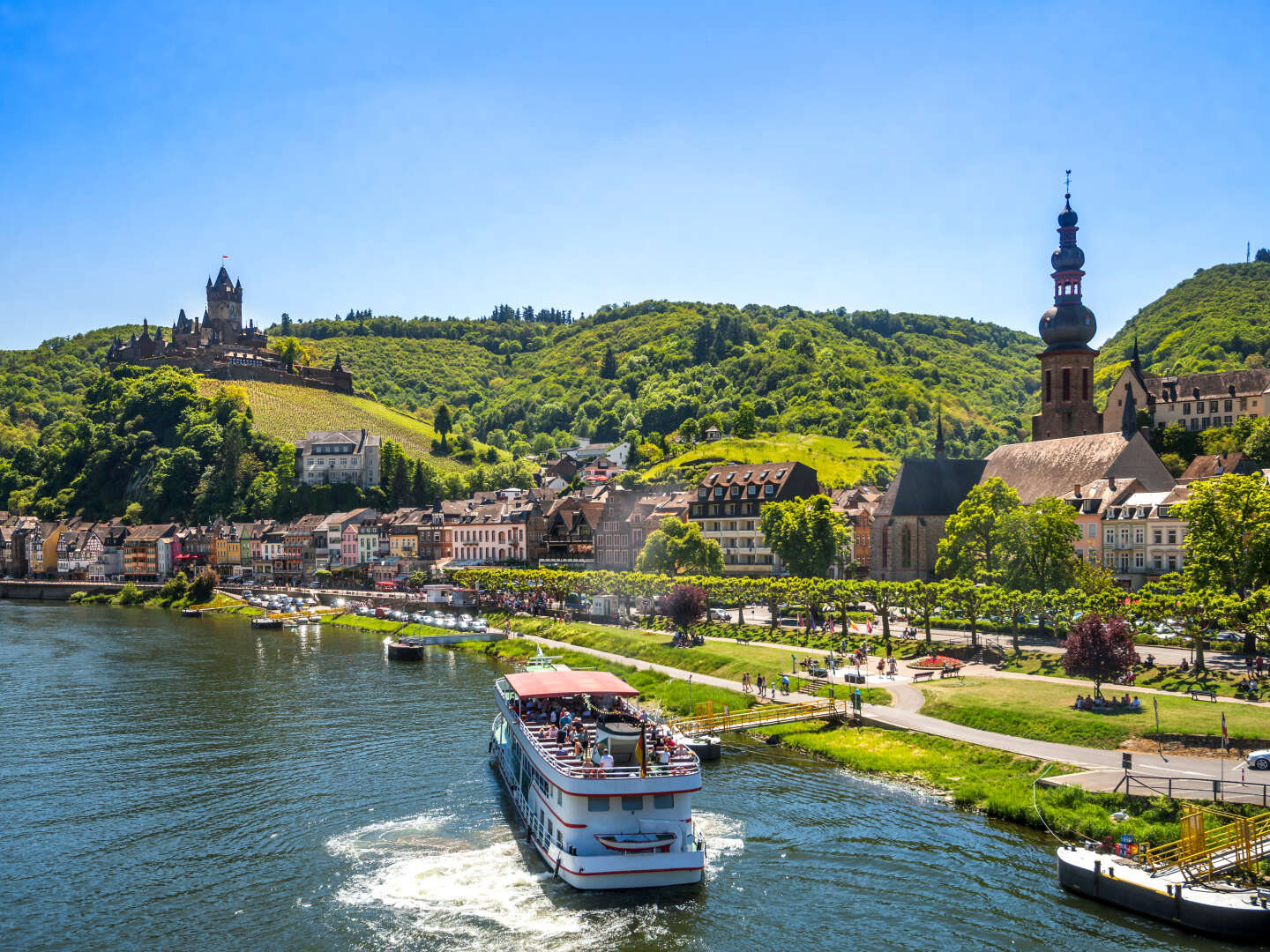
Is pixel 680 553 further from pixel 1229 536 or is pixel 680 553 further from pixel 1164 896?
pixel 1164 896

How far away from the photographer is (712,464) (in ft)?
606

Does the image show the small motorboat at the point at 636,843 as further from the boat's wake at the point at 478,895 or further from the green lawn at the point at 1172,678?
the green lawn at the point at 1172,678

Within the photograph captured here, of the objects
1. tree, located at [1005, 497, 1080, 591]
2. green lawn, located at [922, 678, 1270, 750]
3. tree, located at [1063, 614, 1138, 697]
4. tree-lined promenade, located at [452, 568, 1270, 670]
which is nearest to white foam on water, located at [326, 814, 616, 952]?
green lawn, located at [922, 678, 1270, 750]

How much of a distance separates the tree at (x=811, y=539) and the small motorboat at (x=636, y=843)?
56.0 m

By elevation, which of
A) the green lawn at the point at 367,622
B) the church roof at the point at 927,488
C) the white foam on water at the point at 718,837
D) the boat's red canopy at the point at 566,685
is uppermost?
the church roof at the point at 927,488

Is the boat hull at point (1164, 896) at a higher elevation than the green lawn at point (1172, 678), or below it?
below

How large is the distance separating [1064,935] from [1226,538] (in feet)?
121

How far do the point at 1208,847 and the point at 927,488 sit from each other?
66.6m

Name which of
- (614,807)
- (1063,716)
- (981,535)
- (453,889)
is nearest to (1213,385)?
(981,535)

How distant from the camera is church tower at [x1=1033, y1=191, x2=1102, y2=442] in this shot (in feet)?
321

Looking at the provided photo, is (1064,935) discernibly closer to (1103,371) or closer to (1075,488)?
(1075,488)

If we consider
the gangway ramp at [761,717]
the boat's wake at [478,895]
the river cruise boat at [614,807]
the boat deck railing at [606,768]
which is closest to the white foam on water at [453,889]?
the boat's wake at [478,895]

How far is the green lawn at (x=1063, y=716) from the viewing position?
138ft

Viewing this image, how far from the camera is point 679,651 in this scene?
73.4 meters
